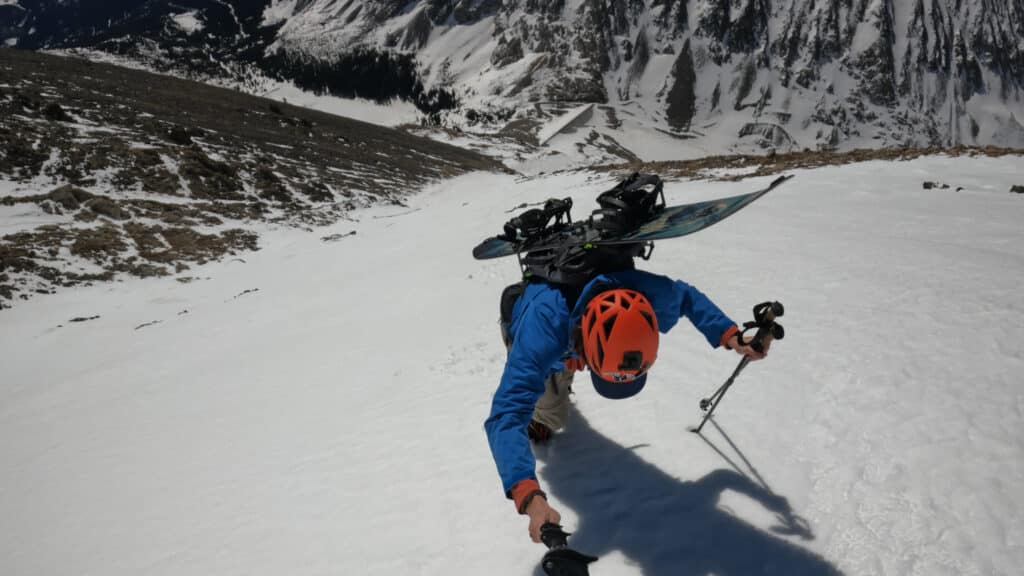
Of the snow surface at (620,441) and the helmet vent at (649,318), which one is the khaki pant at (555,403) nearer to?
the snow surface at (620,441)

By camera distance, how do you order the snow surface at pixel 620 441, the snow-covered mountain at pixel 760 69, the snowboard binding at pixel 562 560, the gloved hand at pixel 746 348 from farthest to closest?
the snow-covered mountain at pixel 760 69, the snow surface at pixel 620 441, the gloved hand at pixel 746 348, the snowboard binding at pixel 562 560

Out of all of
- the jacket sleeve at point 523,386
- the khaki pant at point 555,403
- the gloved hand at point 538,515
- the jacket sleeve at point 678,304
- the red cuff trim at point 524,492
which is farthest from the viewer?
the khaki pant at point 555,403

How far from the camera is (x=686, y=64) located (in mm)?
167750

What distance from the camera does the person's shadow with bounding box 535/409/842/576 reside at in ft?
11.2

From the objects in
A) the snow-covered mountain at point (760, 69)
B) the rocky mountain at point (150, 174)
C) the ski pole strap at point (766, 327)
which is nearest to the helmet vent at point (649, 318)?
the ski pole strap at point (766, 327)

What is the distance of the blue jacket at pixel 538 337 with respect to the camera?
2955mm

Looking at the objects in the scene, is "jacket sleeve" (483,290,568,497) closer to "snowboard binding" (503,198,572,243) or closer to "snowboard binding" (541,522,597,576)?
"snowboard binding" (541,522,597,576)

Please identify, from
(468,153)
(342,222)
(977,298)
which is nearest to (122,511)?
(977,298)

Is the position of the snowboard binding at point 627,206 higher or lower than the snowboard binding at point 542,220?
higher

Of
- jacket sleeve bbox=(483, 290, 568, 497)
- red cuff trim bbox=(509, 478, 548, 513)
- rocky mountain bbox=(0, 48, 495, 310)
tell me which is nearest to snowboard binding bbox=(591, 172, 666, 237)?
jacket sleeve bbox=(483, 290, 568, 497)

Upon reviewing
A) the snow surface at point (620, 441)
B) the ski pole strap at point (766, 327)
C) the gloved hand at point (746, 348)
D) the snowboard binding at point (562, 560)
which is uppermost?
the ski pole strap at point (766, 327)

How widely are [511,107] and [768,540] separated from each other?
151 m

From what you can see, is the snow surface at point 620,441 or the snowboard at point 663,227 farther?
the snow surface at point 620,441

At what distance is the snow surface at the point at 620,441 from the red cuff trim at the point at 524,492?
1328 mm
